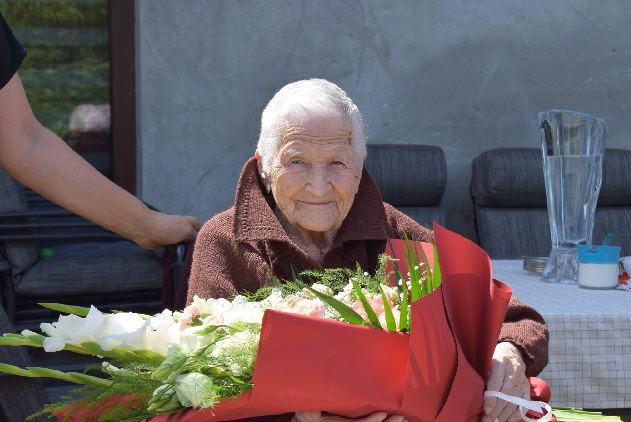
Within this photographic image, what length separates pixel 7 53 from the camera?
1.88 meters

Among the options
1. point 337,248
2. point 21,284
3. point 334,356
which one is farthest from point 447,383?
point 21,284

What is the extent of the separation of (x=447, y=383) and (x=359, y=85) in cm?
325

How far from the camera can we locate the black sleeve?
1866mm

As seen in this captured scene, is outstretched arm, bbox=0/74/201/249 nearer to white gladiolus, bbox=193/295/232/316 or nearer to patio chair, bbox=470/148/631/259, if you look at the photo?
white gladiolus, bbox=193/295/232/316

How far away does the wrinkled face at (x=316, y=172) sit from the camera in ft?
5.45

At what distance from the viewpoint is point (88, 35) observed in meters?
3.99

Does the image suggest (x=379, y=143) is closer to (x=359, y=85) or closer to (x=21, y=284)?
(x=359, y=85)

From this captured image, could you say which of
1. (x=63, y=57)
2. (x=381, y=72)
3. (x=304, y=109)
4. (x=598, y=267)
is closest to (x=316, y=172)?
(x=304, y=109)

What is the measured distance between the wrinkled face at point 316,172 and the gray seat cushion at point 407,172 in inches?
83.7

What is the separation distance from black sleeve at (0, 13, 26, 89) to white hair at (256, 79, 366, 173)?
0.71 metres

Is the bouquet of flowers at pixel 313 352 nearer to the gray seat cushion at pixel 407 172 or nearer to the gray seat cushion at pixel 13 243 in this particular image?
the gray seat cushion at pixel 13 243

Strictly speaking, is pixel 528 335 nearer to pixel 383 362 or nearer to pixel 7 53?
pixel 383 362

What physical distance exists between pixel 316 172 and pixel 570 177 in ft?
3.05

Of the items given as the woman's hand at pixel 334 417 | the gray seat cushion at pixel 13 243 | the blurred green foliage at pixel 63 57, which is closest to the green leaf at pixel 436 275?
the woman's hand at pixel 334 417
